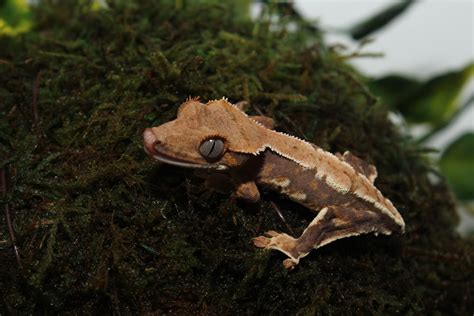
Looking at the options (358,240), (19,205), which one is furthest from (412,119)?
(19,205)

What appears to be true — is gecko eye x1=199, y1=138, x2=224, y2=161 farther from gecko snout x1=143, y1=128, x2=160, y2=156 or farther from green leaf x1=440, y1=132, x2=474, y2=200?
green leaf x1=440, y1=132, x2=474, y2=200

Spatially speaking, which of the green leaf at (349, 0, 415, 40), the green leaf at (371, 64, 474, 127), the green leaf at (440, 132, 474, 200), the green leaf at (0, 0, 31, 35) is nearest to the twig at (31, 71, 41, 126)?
the green leaf at (0, 0, 31, 35)

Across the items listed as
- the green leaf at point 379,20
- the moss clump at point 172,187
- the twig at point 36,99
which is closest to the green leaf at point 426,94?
the green leaf at point 379,20

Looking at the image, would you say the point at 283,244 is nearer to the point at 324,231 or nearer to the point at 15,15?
the point at 324,231

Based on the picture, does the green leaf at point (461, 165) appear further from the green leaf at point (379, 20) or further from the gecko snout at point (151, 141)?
the gecko snout at point (151, 141)

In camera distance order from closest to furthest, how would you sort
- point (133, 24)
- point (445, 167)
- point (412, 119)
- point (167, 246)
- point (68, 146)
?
point (167, 246) → point (68, 146) → point (133, 24) → point (445, 167) → point (412, 119)

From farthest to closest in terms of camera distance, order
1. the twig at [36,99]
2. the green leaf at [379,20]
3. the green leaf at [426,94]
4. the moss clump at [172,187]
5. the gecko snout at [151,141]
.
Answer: the green leaf at [379,20] → the green leaf at [426,94] → the twig at [36,99] → the moss clump at [172,187] → the gecko snout at [151,141]

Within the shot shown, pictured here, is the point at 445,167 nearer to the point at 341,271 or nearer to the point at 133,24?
the point at 341,271
